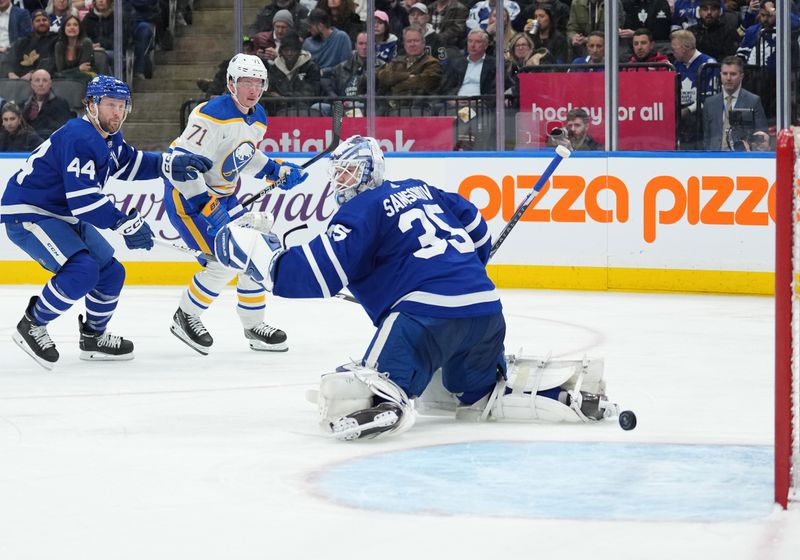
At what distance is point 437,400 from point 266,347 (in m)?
1.73

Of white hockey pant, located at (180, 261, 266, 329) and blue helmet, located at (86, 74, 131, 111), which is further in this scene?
white hockey pant, located at (180, 261, 266, 329)

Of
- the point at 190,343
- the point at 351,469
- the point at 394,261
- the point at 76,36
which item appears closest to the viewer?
the point at 351,469

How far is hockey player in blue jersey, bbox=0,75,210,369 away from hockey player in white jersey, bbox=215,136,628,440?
143cm

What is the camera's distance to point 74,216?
5191mm

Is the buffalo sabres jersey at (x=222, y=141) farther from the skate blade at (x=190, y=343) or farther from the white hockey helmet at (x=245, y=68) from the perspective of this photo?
the skate blade at (x=190, y=343)

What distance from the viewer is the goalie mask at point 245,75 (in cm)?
562

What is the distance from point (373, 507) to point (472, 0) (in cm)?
581

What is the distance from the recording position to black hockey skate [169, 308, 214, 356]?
5602 millimetres

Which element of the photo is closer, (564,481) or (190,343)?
(564,481)

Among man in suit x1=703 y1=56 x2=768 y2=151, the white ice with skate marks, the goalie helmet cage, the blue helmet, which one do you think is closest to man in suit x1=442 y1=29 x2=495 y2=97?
man in suit x1=703 y1=56 x2=768 y2=151

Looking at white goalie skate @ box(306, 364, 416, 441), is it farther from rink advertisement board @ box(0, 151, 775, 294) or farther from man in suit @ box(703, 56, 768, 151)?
man in suit @ box(703, 56, 768, 151)

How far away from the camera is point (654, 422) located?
13.0 ft

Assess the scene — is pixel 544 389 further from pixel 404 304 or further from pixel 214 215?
pixel 214 215

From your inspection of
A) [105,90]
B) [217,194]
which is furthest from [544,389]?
[217,194]
